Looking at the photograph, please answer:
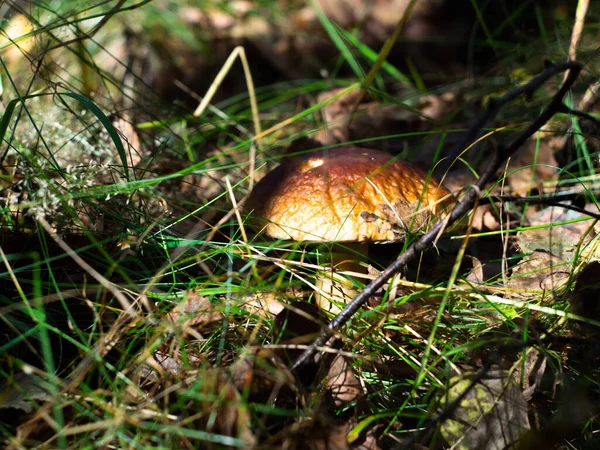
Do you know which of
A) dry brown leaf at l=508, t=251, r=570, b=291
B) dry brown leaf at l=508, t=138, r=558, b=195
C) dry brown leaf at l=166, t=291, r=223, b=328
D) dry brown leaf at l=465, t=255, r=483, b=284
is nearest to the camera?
dry brown leaf at l=166, t=291, r=223, b=328

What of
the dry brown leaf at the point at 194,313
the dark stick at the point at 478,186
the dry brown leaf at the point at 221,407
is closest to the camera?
the dry brown leaf at the point at 221,407

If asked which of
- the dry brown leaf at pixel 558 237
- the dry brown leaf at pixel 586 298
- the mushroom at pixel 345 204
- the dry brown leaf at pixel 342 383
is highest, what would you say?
the mushroom at pixel 345 204

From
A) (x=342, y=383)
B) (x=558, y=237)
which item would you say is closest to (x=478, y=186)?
(x=342, y=383)

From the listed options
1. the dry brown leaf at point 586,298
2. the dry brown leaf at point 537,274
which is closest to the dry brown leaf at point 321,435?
the dry brown leaf at point 586,298

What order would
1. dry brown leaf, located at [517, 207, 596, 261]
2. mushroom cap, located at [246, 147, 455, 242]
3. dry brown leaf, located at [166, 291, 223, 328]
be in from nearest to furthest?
dry brown leaf, located at [166, 291, 223, 328] → mushroom cap, located at [246, 147, 455, 242] → dry brown leaf, located at [517, 207, 596, 261]

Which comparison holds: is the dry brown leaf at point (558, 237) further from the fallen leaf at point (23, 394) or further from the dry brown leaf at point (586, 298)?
the fallen leaf at point (23, 394)

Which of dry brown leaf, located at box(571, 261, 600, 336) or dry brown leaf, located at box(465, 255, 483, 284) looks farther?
dry brown leaf, located at box(465, 255, 483, 284)

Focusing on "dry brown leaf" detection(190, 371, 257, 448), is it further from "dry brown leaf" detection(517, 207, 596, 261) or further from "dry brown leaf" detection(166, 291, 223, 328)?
"dry brown leaf" detection(517, 207, 596, 261)

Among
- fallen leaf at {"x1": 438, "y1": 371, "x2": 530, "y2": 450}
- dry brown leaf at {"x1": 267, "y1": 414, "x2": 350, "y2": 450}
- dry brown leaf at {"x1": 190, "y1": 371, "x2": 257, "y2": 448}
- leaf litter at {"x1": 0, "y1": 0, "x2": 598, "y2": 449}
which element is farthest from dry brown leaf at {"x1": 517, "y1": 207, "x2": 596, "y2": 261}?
dry brown leaf at {"x1": 190, "y1": 371, "x2": 257, "y2": 448}
